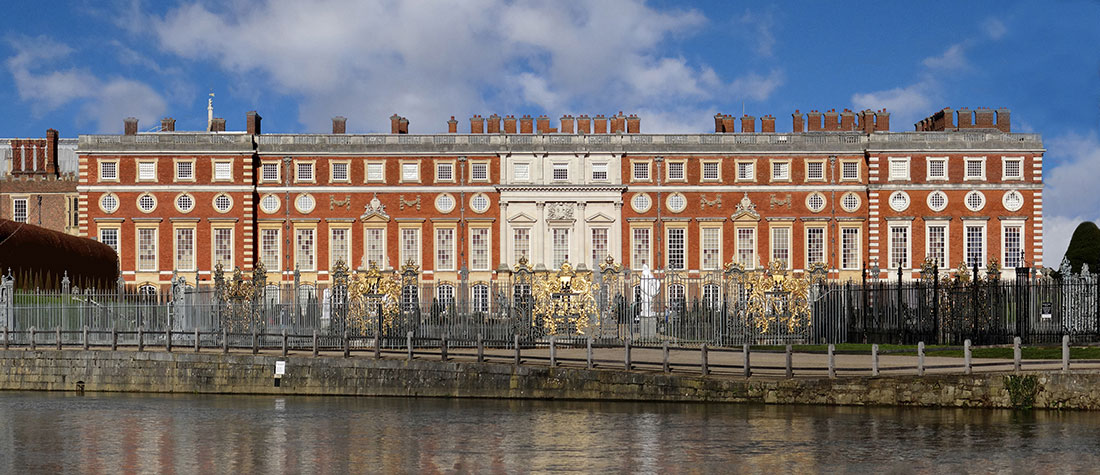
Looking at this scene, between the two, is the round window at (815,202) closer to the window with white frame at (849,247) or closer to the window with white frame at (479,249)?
the window with white frame at (849,247)

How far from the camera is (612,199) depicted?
6588 centimetres

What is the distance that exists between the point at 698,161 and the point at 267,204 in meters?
20.2

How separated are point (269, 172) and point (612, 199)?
631 inches

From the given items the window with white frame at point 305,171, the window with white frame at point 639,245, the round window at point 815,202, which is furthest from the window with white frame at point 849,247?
the window with white frame at point 305,171

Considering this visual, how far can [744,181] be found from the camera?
217 feet

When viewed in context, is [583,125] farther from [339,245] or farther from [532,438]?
[532,438]

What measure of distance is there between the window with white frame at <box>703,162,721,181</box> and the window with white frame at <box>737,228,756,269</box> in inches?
107

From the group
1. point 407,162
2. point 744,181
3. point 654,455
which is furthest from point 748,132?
point 654,455

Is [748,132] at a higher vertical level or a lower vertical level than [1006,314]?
higher

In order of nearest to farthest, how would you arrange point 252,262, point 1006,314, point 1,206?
point 1006,314
point 252,262
point 1,206

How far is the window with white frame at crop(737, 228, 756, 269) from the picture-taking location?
217 ft

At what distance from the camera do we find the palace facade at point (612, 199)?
6506cm

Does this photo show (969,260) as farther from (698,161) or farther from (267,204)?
(267,204)

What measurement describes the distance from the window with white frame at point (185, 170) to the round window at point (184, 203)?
86 cm
